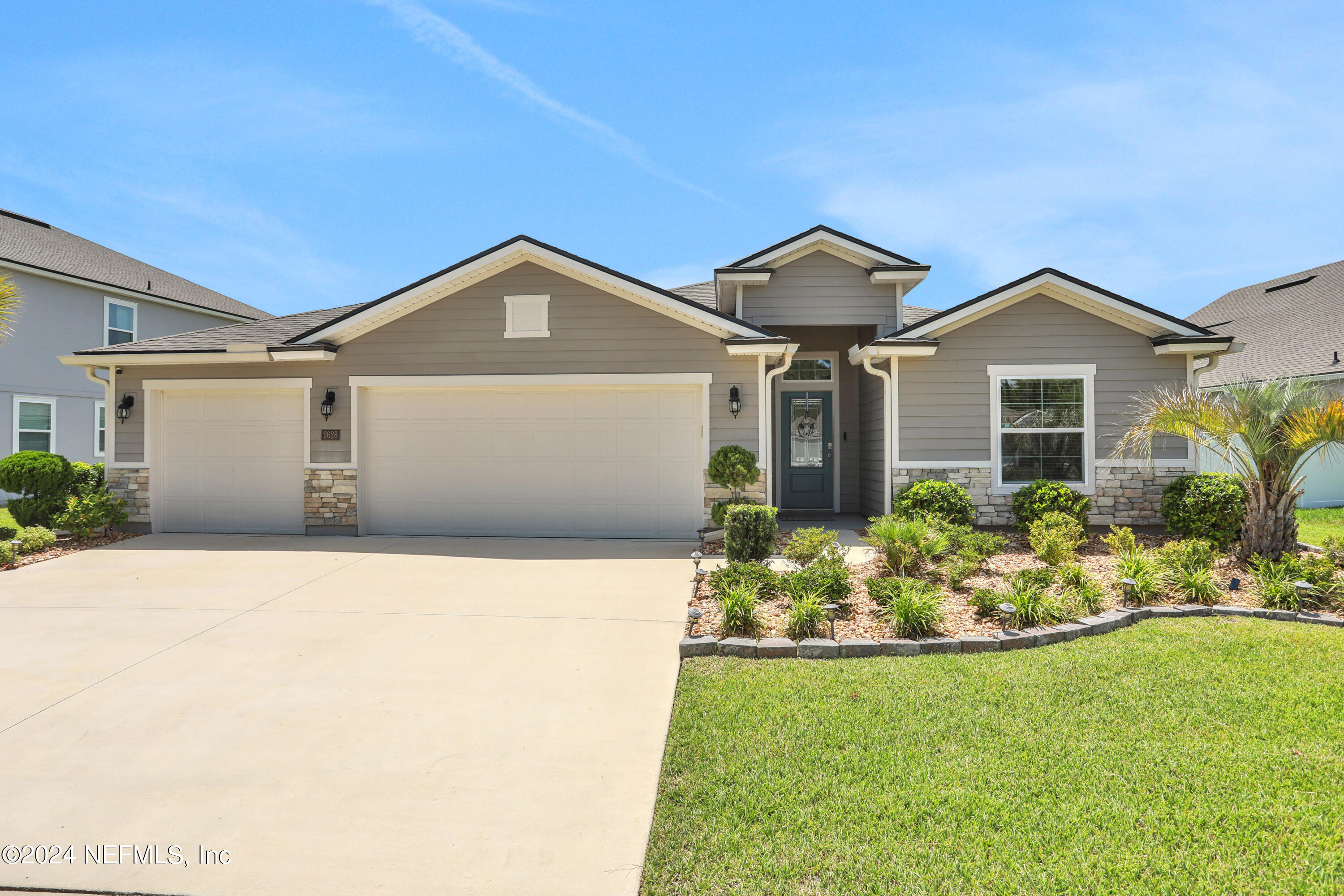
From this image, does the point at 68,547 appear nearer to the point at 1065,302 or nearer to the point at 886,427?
the point at 886,427

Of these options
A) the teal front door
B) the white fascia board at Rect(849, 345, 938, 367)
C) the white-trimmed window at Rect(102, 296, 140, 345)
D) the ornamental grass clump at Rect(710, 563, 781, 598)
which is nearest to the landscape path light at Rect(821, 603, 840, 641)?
the ornamental grass clump at Rect(710, 563, 781, 598)

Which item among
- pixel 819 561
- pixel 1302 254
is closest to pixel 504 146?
pixel 819 561

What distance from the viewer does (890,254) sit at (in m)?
11.3

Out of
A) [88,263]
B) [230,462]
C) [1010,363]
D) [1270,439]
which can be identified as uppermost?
[88,263]

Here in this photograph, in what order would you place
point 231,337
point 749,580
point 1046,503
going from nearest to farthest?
point 749,580, point 1046,503, point 231,337

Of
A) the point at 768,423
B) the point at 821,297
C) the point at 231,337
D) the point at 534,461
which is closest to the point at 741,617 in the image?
the point at 768,423

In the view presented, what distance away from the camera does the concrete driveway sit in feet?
8.70

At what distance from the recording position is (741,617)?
A: 5.18m

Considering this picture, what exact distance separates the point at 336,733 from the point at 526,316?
23.5 feet

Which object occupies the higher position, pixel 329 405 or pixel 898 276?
pixel 898 276

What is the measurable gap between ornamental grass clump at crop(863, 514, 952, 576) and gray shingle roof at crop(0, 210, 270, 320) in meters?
18.2

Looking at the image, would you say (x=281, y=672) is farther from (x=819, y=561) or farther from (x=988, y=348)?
(x=988, y=348)

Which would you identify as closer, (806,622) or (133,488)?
(806,622)

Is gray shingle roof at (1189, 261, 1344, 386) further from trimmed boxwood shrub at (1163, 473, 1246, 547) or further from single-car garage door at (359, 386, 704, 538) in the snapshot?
single-car garage door at (359, 386, 704, 538)
